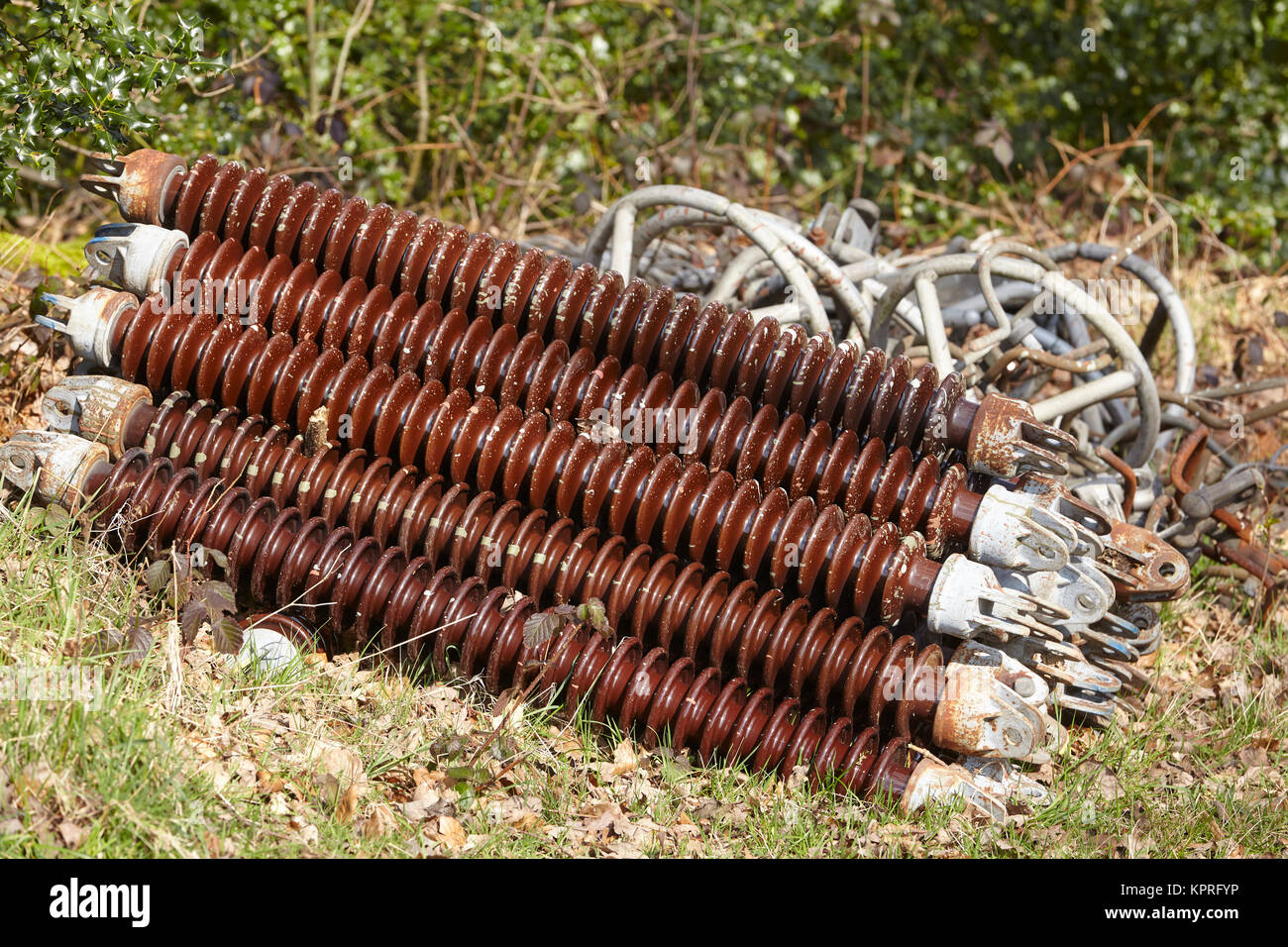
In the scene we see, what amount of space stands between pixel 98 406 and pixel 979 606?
272cm

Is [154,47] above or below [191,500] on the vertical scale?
above

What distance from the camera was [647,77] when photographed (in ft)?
23.1

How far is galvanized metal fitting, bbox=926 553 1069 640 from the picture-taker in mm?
3369

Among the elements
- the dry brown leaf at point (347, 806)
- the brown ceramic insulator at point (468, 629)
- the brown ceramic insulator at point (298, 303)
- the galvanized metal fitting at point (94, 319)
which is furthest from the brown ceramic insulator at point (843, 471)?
the galvanized metal fitting at point (94, 319)

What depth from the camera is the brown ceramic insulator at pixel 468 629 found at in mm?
3396

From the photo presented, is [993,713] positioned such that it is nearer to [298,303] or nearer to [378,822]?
[378,822]

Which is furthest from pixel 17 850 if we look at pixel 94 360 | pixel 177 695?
pixel 94 360

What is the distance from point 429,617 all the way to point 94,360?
1413 mm

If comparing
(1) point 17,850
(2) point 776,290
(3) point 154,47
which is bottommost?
(1) point 17,850

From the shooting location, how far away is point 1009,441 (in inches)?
140

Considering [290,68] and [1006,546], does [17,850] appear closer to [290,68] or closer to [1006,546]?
[1006,546]

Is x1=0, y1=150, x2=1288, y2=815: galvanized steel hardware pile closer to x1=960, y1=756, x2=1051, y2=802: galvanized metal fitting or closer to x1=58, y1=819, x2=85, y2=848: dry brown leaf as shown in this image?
x1=960, y1=756, x2=1051, y2=802: galvanized metal fitting

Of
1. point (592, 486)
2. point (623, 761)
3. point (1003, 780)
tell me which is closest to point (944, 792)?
point (1003, 780)

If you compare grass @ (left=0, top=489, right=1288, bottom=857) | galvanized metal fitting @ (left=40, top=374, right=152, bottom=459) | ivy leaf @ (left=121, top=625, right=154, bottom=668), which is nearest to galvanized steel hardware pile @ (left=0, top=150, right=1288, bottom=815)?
galvanized metal fitting @ (left=40, top=374, right=152, bottom=459)
